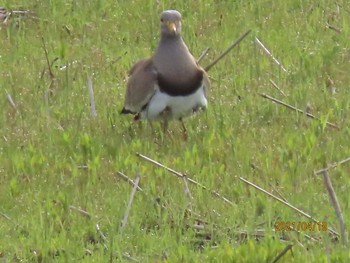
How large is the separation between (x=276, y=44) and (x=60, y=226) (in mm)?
3713

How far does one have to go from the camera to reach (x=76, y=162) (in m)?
8.11

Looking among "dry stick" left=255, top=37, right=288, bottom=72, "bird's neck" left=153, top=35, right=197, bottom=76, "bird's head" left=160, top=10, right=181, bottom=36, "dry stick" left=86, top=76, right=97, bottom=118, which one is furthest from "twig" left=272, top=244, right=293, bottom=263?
"dry stick" left=255, top=37, right=288, bottom=72

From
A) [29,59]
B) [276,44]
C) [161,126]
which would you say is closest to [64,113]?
[161,126]

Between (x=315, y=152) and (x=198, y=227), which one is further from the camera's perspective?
(x=315, y=152)

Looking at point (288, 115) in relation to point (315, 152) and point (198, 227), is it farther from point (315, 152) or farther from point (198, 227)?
point (198, 227)

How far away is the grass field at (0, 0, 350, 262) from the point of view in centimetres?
681

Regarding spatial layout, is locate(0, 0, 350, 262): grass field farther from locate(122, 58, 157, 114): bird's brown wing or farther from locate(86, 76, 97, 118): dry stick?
locate(122, 58, 157, 114): bird's brown wing

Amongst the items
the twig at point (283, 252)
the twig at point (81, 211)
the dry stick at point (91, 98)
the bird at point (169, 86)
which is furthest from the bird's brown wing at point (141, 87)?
the twig at point (283, 252)

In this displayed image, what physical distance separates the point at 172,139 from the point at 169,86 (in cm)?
34

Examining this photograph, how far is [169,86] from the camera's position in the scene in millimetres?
8375
